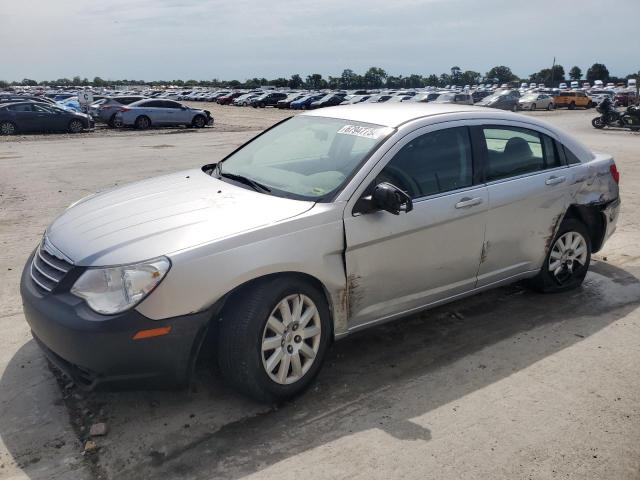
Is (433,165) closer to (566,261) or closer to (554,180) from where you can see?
Answer: (554,180)

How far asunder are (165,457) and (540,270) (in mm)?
3381

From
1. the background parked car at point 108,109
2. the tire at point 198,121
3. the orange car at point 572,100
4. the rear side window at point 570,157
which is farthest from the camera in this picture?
the orange car at point 572,100

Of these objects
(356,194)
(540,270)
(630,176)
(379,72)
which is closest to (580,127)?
(630,176)

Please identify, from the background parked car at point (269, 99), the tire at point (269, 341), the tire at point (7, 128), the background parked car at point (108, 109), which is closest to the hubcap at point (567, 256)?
the tire at point (269, 341)

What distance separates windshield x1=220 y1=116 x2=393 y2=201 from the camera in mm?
3797

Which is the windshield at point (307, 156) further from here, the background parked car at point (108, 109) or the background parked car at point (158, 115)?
the background parked car at point (108, 109)

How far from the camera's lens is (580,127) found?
87.7 feet

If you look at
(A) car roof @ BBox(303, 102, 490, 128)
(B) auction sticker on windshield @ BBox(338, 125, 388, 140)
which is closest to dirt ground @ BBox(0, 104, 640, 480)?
(B) auction sticker on windshield @ BBox(338, 125, 388, 140)

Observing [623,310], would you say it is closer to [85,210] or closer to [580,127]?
[85,210]

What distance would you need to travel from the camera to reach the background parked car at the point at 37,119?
22844 millimetres

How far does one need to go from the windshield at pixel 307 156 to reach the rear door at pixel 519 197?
A: 100cm

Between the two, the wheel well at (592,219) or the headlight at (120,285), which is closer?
the headlight at (120,285)

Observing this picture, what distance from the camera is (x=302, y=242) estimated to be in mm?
3379

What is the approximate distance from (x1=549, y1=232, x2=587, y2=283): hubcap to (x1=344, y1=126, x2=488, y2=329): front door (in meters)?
1.11
